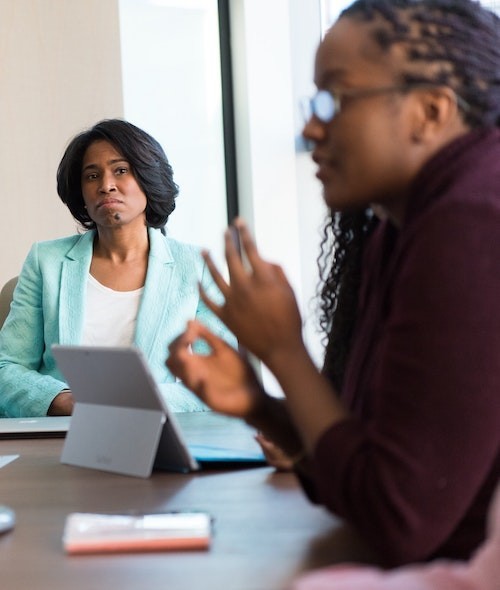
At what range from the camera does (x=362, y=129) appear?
1043 millimetres

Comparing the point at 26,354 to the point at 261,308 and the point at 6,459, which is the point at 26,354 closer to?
the point at 6,459

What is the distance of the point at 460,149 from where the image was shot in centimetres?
103

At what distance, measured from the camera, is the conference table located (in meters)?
0.97

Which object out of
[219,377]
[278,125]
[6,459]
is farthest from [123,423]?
[278,125]

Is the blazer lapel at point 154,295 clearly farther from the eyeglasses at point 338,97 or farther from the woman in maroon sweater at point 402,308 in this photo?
the eyeglasses at point 338,97

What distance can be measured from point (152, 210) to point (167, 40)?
196cm

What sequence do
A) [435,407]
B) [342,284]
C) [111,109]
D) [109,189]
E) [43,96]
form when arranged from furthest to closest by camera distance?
[111,109] → [43,96] → [109,189] → [342,284] → [435,407]

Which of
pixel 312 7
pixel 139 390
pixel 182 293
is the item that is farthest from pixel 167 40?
pixel 139 390

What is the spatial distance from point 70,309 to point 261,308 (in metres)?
2.04

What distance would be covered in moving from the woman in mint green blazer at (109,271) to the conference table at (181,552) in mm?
1317

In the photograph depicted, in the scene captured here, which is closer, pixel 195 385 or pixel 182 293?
pixel 195 385

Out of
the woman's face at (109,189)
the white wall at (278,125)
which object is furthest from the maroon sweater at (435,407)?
the white wall at (278,125)

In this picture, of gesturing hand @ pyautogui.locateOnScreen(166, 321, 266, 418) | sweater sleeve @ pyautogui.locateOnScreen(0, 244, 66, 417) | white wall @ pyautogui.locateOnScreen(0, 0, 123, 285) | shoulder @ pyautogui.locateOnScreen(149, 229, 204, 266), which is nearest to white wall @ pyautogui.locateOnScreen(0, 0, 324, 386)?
white wall @ pyautogui.locateOnScreen(0, 0, 123, 285)

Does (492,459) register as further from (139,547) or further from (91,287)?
(91,287)
